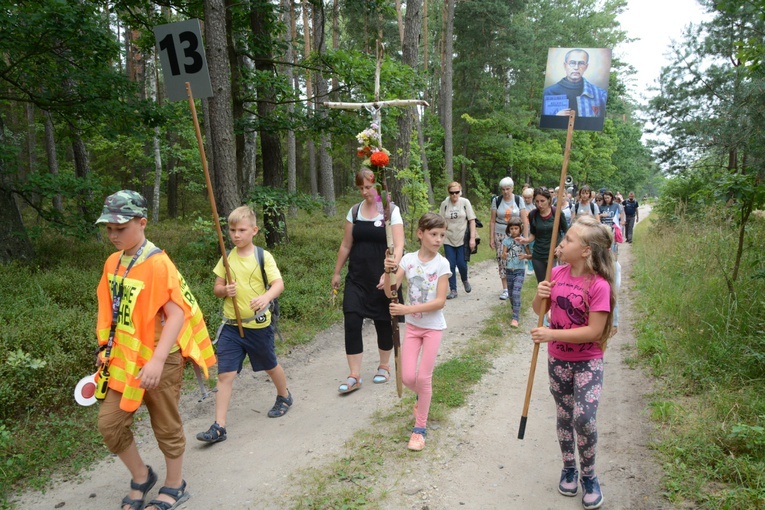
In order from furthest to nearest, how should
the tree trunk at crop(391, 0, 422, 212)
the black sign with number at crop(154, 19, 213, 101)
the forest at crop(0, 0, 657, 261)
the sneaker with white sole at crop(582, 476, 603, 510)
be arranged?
the tree trunk at crop(391, 0, 422, 212)
the forest at crop(0, 0, 657, 261)
the black sign with number at crop(154, 19, 213, 101)
the sneaker with white sole at crop(582, 476, 603, 510)

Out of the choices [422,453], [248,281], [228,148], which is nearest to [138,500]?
[248,281]

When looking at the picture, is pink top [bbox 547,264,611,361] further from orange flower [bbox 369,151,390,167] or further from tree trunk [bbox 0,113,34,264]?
tree trunk [bbox 0,113,34,264]

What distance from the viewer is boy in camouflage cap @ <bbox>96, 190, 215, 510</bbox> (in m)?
3.10

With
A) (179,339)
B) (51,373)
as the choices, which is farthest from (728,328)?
(51,373)

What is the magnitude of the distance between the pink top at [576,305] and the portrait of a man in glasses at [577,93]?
1534 mm

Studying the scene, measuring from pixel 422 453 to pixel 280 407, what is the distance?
5.17 feet

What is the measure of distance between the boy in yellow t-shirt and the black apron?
38.0 inches

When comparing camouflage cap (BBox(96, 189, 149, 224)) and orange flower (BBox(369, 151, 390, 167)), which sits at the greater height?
orange flower (BBox(369, 151, 390, 167))

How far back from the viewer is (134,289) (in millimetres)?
3129

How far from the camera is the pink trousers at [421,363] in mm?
4070

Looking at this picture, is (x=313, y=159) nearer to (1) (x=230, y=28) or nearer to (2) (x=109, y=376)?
(1) (x=230, y=28)

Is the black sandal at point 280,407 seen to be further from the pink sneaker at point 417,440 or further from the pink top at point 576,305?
the pink top at point 576,305

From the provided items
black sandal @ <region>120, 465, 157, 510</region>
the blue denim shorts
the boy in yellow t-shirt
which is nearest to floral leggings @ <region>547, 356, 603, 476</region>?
the boy in yellow t-shirt

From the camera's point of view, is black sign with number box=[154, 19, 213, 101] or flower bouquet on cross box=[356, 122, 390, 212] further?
black sign with number box=[154, 19, 213, 101]
